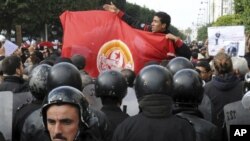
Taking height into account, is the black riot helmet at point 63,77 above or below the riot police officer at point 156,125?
above

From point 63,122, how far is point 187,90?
2.11 metres

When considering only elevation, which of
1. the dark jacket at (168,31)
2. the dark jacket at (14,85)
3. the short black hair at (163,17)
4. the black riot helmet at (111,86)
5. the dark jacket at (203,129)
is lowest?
the dark jacket at (203,129)

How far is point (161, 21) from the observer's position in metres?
8.33

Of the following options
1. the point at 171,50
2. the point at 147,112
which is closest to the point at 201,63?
the point at 171,50

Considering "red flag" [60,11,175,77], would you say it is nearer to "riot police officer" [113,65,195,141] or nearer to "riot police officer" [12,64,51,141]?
"riot police officer" [12,64,51,141]

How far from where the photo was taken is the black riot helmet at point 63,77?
5.62 meters

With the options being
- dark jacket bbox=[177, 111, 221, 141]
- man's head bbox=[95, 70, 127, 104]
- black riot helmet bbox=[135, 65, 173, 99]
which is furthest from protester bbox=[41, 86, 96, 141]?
man's head bbox=[95, 70, 127, 104]

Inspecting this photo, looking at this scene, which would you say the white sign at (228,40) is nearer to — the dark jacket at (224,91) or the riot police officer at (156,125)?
the dark jacket at (224,91)

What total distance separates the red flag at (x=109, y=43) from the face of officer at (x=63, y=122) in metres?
5.40

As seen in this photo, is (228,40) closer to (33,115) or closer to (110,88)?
(110,88)

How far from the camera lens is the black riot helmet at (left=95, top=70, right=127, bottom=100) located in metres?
5.81

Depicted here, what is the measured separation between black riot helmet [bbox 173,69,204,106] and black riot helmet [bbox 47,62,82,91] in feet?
3.14

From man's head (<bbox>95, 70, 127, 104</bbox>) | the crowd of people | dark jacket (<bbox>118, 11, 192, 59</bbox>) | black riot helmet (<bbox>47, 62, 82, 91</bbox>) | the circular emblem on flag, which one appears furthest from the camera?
the circular emblem on flag

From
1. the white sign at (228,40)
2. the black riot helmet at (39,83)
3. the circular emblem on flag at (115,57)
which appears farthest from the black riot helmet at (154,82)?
the white sign at (228,40)
